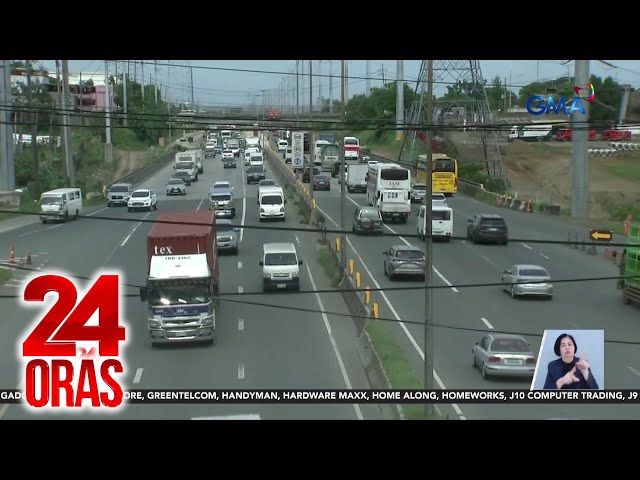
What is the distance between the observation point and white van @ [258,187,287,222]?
47.5 metres

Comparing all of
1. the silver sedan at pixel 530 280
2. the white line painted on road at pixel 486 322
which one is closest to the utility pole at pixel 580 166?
the silver sedan at pixel 530 280

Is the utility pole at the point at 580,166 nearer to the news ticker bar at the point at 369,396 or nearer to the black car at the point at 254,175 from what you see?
the black car at the point at 254,175

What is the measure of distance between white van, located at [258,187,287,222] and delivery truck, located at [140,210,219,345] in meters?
21.2

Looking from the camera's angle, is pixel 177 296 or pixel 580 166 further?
pixel 580 166

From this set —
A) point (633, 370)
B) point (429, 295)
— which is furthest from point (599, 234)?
point (633, 370)

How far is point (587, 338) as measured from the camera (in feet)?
71.6

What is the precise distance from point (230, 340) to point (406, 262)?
32.0ft

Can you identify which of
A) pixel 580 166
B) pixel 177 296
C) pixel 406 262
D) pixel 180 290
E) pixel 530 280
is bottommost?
pixel 530 280

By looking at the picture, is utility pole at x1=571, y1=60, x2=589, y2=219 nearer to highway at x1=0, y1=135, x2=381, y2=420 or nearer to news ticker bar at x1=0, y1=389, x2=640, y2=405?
highway at x1=0, y1=135, x2=381, y2=420

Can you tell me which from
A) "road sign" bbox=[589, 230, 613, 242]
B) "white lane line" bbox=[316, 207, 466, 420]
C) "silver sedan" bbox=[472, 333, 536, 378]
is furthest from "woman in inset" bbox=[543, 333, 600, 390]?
"road sign" bbox=[589, 230, 613, 242]

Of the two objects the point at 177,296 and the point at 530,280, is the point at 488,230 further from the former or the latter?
the point at 177,296

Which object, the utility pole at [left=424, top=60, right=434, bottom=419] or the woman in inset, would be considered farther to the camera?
the utility pole at [left=424, top=60, right=434, bottom=419]

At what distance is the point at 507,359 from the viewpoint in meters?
20.8
